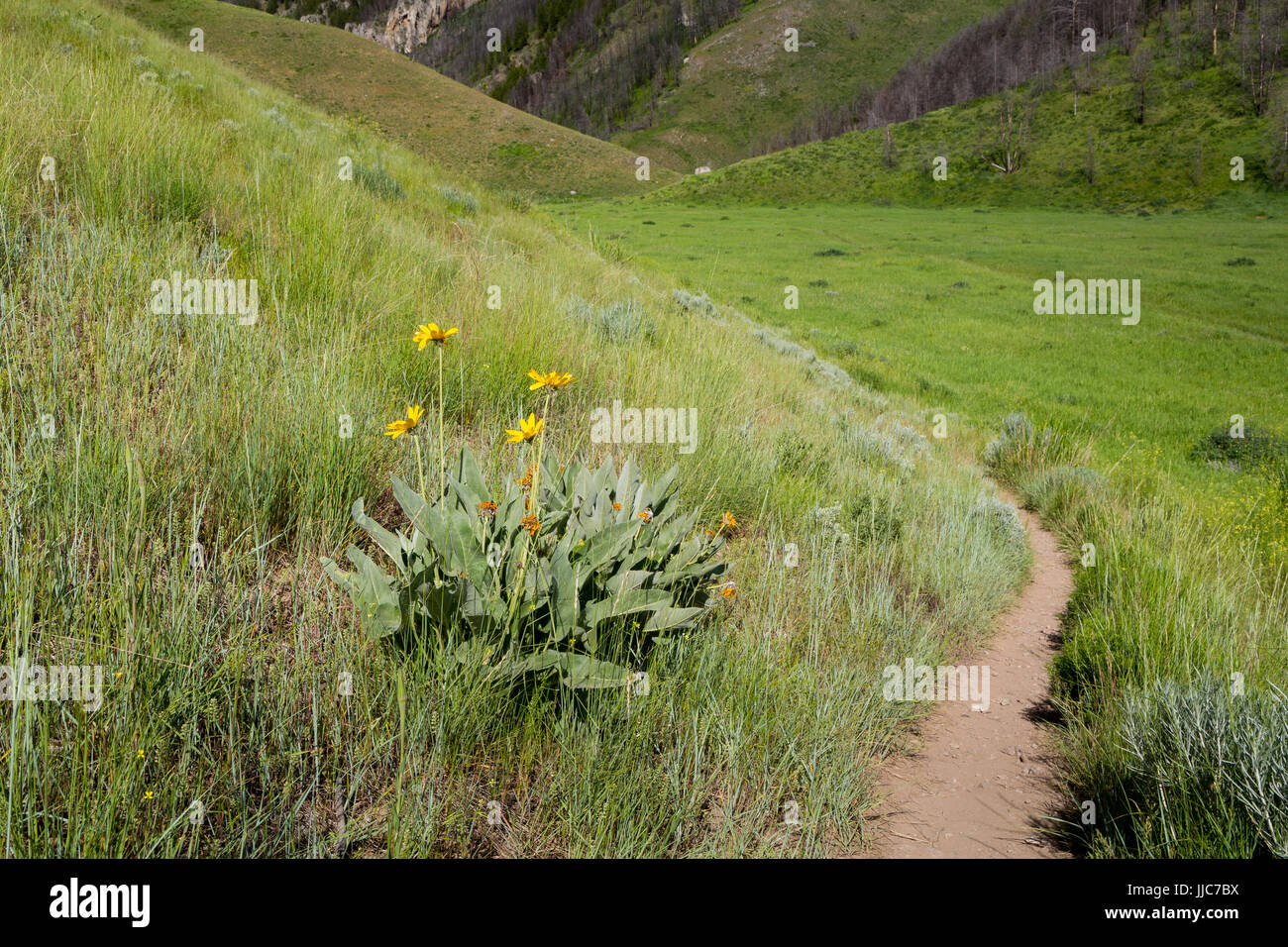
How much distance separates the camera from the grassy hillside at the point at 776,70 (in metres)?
134

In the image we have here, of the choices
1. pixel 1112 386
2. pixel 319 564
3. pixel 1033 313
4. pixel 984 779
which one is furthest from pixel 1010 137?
pixel 319 564

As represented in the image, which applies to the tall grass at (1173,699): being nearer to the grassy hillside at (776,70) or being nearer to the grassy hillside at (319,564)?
the grassy hillside at (319,564)

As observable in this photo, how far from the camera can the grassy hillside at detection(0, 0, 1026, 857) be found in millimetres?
1506

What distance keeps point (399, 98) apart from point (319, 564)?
200 ft

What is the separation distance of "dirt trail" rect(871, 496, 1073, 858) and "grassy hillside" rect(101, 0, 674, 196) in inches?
1992

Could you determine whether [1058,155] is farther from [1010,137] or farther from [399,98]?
[399,98]

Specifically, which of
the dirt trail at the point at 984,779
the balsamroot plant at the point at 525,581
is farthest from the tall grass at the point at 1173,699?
the balsamroot plant at the point at 525,581

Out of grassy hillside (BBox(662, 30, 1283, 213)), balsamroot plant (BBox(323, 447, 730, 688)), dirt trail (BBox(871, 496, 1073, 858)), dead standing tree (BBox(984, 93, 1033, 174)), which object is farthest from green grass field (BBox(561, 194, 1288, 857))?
dead standing tree (BBox(984, 93, 1033, 174))

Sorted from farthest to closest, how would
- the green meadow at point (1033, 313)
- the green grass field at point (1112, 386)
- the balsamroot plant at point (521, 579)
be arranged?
the green meadow at point (1033, 313)
the green grass field at point (1112, 386)
the balsamroot plant at point (521, 579)

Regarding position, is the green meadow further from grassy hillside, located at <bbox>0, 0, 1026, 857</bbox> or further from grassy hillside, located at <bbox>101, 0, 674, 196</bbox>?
grassy hillside, located at <bbox>101, 0, 674, 196</bbox>

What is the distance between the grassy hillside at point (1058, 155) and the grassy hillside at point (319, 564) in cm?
5921

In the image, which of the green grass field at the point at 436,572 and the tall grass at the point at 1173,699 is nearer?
the green grass field at the point at 436,572

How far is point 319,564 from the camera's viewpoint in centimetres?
226

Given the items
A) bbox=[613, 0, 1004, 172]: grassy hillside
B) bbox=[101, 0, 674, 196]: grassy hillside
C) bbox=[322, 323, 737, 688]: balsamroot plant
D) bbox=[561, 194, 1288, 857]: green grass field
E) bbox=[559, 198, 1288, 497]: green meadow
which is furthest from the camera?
bbox=[613, 0, 1004, 172]: grassy hillside
